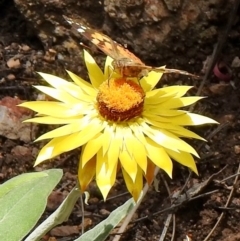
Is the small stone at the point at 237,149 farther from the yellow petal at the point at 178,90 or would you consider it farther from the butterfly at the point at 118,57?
the butterfly at the point at 118,57

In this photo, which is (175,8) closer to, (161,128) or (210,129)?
(210,129)

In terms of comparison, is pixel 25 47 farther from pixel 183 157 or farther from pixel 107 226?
pixel 183 157

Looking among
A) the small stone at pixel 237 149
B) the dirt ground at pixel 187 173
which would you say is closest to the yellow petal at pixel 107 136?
the dirt ground at pixel 187 173

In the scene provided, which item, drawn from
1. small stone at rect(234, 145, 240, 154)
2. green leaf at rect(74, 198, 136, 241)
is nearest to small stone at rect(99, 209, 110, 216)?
green leaf at rect(74, 198, 136, 241)

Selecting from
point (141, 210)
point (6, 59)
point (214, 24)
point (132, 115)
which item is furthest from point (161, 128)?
point (6, 59)

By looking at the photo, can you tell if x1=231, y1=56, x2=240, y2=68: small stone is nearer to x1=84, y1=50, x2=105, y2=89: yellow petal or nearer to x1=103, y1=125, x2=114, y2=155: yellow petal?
x1=84, y1=50, x2=105, y2=89: yellow petal
